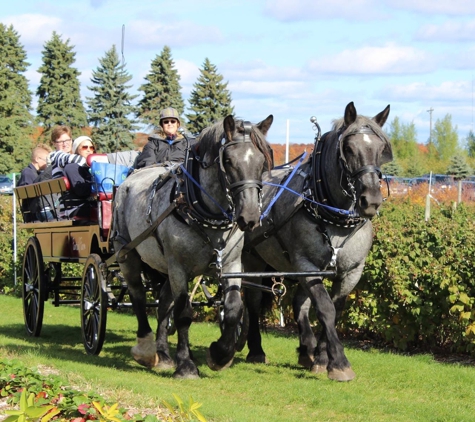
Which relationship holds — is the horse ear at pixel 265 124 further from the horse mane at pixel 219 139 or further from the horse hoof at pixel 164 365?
the horse hoof at pixel 164 365

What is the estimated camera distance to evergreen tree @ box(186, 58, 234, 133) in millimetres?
43469

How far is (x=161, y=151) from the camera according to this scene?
9.03 meters

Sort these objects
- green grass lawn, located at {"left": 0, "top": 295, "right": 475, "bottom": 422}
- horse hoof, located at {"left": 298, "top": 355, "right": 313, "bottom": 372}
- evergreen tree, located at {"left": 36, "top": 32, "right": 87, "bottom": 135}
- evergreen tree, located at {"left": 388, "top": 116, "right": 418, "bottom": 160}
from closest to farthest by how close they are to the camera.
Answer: green grass lawn, located at {"left": 0, "top": 295, "right": 475, "bottom": 422}, horse hoof, located at {"left": 298, "top": 355, "right": 313, "bottom": 372}, evergreen tree, located at {"left": 36, "top": 32, "right": 87, "bottom": 135}, evergreen tree, located at {"left": 388, "top": 116, "right": 418, "bottom": 160}

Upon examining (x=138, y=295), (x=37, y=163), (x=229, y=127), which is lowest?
(x=138, y=295)

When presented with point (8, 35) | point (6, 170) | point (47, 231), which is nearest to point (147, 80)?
point (6, 170)

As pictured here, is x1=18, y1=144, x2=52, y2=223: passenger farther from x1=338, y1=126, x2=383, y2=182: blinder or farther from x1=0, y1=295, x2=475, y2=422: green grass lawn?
x1=338, y1=126, x2=383, y2=182: blinder

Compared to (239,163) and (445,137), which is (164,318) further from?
(445,137)

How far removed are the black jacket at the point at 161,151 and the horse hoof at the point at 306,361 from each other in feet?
8.62

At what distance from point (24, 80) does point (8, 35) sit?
3.33 m

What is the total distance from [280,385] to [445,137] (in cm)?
6232

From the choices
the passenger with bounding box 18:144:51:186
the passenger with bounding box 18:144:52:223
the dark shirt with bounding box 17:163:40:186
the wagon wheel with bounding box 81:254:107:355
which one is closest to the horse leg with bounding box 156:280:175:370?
the wagon wheel with bounding box 81:254:107:355

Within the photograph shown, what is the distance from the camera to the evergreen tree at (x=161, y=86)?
46.7 m

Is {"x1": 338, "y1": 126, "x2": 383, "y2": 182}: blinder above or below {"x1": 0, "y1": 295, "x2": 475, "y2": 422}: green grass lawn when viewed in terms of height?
above

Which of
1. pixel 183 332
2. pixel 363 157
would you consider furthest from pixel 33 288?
pixel 363 157
